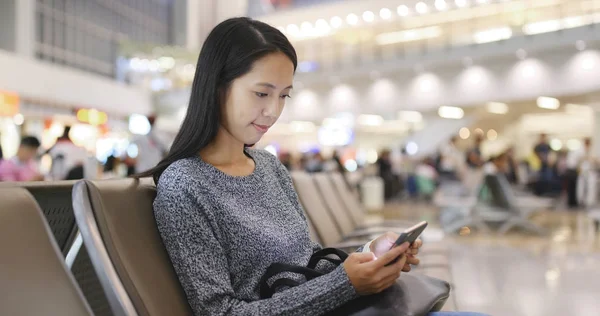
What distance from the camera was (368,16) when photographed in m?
16.6

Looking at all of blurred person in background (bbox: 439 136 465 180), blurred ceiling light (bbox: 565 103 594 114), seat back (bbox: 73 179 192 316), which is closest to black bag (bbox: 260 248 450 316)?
seat back (bbox: 73 179 192 316)

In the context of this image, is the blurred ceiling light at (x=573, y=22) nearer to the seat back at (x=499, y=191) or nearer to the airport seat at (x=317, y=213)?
the seat back at (x=499, y=191)

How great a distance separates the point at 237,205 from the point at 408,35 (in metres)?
15.8

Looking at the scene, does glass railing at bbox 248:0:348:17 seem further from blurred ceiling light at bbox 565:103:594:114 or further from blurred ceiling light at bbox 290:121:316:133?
blurred ceiling light at bbox 565:103:594:114

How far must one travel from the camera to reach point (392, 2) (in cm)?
1595

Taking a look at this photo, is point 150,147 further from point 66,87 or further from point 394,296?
point 66,87

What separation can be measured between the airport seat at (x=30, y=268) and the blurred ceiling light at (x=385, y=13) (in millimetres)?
15910

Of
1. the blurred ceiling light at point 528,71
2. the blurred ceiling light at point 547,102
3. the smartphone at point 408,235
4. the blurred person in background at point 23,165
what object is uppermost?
the blurred ceiling light at point 528,71

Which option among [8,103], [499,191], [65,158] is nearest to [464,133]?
[499,191]

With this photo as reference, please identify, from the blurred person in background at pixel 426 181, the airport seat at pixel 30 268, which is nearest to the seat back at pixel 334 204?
the airport seat at pixel 30 268

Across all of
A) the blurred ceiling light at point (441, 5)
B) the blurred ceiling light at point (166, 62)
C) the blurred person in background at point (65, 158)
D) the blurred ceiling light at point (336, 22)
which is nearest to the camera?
the blurred person in background at point (65, 158)

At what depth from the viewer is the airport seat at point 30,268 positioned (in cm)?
103

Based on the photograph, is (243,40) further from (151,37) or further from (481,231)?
(151,37)

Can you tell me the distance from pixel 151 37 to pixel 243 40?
87.1 feet
